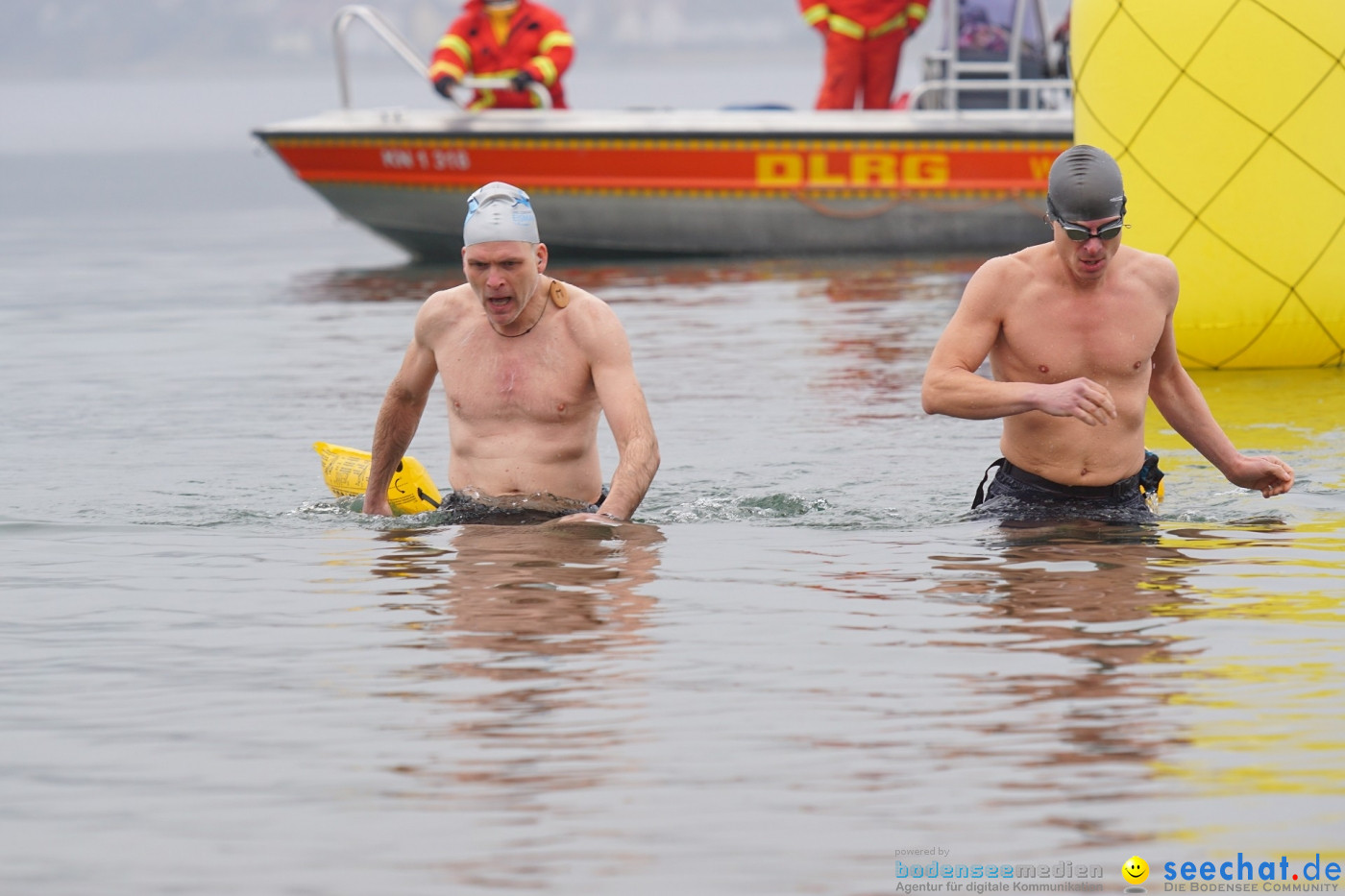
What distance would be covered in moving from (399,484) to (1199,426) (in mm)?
2715

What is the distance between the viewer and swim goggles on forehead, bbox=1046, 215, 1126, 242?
6094mm

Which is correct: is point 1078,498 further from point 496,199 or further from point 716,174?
point 716,174

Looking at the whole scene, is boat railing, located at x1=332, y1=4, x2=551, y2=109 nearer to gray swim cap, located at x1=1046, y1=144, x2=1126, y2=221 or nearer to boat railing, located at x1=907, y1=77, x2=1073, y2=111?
boat railing, located at x1=907, y1=77, x2=1073, y2=111

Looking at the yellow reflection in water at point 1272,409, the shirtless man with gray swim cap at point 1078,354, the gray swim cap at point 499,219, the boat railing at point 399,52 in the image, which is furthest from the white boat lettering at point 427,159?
the shirtless man with gray swim cap at point 1078,354

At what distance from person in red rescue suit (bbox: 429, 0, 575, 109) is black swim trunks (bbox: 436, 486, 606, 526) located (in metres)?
10.3

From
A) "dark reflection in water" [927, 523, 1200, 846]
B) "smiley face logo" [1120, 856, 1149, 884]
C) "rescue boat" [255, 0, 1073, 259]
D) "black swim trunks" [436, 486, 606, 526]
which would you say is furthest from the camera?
"rescue boat" [255, 0, 1073, 259]

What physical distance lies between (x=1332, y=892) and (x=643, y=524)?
3.67 metres

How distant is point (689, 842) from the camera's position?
3855 mm

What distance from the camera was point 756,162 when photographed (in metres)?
17.0

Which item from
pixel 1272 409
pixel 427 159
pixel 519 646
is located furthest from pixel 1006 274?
pixel 427 159

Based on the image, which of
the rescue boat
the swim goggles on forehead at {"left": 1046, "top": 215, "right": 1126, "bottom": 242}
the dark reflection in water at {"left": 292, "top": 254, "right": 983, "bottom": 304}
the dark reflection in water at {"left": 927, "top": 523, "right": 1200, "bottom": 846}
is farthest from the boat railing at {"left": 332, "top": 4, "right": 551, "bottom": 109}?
the dark reflection in water at {"left": 927, "top": 523, "right": 1200, "bottom": 846}

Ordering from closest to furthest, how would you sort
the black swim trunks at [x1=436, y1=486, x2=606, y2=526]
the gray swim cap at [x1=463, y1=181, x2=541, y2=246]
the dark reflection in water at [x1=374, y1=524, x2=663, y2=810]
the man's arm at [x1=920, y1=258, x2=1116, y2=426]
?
the dark reflection in water at [x1=374, y1=524, x2=663, y2=810]
the man's arm at [x1=920, y1=258, x2=1116, y2=426]
the gray swim cap at [x1=463, y1=181, x2=541, y2=246]
the black swim trunks at [x1=436, y1=486, x2=606, y2=526]

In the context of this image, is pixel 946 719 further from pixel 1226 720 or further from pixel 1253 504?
pixel 1253 504

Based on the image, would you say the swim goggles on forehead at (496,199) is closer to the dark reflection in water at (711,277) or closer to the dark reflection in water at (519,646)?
the dark reflection in water at (519,646)
